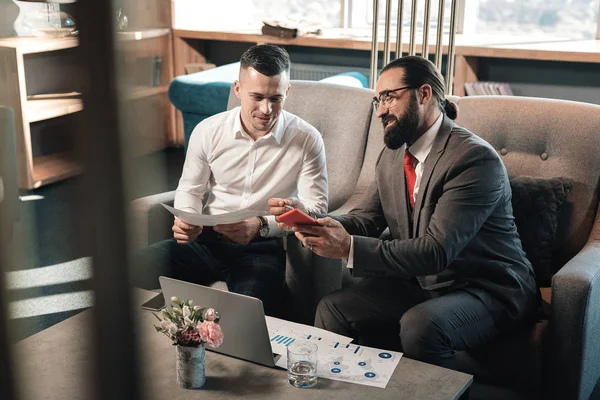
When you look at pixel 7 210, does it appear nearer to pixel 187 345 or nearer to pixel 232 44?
pixel 187 345

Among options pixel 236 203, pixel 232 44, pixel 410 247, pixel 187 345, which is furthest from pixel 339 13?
pixel 187 345

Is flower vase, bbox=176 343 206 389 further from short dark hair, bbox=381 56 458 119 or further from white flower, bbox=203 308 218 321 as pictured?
short dark hair, bbox=381 56 458 119

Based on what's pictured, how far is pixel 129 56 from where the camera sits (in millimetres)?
271

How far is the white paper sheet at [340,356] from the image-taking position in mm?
1577

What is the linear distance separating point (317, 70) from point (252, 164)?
8.77 ft

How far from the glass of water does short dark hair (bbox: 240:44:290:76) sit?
3.05 feet

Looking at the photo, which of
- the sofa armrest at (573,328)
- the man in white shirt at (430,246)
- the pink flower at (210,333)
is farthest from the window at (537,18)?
the pink flower at (210,333)

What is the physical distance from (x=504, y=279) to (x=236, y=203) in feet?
2.75

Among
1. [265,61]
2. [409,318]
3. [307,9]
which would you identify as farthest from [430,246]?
[307,9]

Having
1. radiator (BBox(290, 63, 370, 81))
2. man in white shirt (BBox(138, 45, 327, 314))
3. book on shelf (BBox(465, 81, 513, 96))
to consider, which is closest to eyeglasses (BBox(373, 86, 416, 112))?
man in white shirt (BBox(138, 45, 327, 314))

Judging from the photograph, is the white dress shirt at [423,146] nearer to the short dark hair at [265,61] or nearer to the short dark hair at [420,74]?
the short dark hair at [420,74]

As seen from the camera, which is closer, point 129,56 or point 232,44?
point 129,56

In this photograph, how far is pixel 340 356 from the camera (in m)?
1.66

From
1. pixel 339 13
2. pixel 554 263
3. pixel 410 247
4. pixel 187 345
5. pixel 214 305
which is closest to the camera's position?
pixel 187 345
